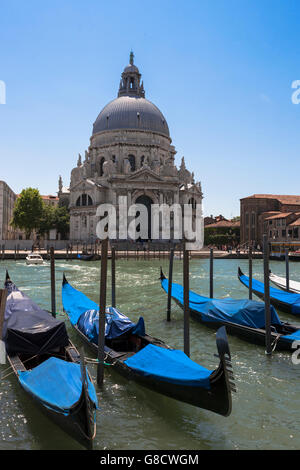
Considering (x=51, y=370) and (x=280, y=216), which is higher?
(x=280, y=216)

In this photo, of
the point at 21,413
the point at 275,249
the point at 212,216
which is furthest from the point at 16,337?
the point at 212,216

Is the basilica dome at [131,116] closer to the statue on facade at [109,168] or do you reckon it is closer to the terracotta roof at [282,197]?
the statue on facade at [109,168]

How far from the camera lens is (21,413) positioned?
5.79 meters

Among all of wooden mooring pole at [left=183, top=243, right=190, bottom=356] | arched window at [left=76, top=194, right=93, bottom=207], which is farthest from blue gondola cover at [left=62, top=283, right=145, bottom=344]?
arched window at [left=76, top=194, right=93, bottom=207]

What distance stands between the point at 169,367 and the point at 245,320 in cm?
422

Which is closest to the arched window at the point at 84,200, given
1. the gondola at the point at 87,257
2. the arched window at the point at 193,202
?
the arched window at the point at 193,202

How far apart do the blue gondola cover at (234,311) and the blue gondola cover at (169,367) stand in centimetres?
376

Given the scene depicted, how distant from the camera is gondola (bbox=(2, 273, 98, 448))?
4.55 meters

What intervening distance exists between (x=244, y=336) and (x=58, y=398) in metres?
5.42

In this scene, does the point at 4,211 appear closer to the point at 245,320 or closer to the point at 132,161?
the point at 132,161

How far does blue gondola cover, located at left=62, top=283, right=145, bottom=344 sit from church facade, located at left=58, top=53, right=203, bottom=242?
36825 millimetres

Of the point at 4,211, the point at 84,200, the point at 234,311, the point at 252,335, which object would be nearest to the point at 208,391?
the point at 252,335

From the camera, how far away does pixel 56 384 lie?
5.26 metres

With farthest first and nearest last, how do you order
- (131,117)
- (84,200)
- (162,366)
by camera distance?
(131,117), (84,200), (162,366)
